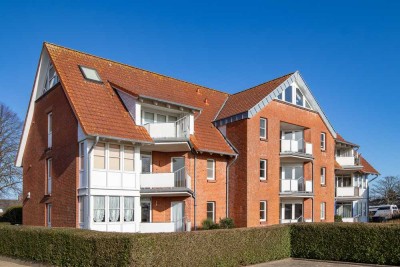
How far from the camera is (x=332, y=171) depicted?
3256 centimetres

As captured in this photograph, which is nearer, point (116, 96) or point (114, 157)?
point (114, 157)

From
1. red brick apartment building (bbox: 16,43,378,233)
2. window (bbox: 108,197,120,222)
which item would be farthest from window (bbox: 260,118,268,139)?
window (bbox: 108,197,120,222)

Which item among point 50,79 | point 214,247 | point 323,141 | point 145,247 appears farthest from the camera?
point 323,141

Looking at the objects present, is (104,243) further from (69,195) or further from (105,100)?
(105,100)

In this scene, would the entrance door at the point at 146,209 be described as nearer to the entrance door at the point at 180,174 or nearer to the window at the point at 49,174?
the entrance door at the point at 180,174

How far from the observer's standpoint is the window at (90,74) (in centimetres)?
2312

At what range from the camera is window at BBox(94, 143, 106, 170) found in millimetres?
20578

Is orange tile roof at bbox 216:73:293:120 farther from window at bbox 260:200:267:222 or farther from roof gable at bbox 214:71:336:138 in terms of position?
window at bbox 260:200:267:222

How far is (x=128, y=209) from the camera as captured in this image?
70.8 feet

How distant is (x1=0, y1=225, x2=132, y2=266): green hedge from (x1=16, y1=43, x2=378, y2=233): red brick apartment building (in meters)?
3.05

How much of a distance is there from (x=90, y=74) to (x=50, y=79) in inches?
106

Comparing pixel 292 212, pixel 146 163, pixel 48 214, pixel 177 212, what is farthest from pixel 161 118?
pixel 292 212

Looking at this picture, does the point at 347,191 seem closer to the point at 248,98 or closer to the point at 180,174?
the point at 248,98

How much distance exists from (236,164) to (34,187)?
12434mm
